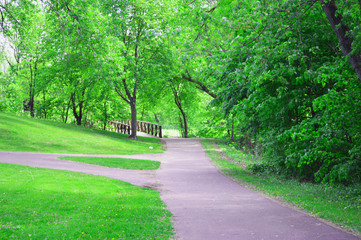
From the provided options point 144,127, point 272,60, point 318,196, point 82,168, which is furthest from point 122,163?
point 144,127

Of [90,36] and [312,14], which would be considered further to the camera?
[312,14]

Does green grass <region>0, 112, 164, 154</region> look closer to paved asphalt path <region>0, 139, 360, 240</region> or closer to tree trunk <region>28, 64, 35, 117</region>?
paved asphalt path <region>0, 139, 360, 240</region>

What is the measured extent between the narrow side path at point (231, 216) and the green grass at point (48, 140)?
10806mm

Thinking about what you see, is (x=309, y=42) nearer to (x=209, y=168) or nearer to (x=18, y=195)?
(x=209, y=168)

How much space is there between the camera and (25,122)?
26781 mm

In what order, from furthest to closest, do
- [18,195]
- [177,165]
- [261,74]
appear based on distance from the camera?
[177,165] < [261,74] < [18,195]

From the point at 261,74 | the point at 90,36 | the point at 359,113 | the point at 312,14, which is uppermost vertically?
the point at 312,14

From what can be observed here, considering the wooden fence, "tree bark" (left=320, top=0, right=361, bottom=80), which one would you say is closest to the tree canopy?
"tree bark" (left=320, top=0, right=361, bottom=80)

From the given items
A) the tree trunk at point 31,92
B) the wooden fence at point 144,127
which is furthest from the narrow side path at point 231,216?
the wooden fence at point 144,127

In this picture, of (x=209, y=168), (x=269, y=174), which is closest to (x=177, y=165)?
(x=209, y=168)

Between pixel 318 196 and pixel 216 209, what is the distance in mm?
3500

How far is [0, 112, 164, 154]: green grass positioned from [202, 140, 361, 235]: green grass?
11409mm

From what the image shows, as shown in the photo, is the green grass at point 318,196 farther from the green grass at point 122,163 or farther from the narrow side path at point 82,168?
the green grass at point 122,163

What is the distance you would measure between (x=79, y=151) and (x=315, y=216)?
16846mm
